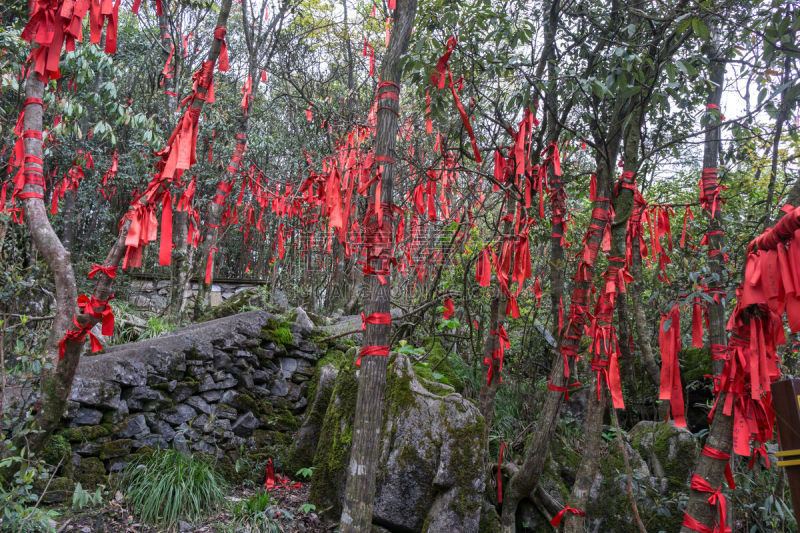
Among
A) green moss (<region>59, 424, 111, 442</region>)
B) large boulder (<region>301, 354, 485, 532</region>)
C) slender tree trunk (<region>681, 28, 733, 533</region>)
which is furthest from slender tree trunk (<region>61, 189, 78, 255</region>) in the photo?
slender tree trunk (<region>681, 28, 733, 533</region>)

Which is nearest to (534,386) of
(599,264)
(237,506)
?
(599,264)

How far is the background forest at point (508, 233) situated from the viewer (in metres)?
2.46

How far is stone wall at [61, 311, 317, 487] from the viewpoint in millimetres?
3715

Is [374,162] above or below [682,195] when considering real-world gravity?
below

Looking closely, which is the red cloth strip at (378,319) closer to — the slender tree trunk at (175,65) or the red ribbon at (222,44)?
the red ribbon at (222,44)

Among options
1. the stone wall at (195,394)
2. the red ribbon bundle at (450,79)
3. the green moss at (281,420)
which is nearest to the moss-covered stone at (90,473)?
the stone wall at (195,394)

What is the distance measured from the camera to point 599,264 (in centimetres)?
644

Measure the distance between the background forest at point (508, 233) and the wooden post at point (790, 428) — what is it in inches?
11.5

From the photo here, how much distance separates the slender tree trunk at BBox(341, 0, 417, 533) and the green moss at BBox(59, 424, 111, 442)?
2582 millimetres

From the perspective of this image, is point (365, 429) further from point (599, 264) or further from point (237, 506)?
point (599, 264)

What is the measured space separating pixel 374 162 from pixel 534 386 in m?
Answer: 3.96

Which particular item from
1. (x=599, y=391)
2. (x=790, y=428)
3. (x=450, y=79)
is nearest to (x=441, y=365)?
(x=599, y=391)

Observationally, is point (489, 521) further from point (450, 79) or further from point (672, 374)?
point (450, 79)

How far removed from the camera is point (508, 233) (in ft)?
13.6
